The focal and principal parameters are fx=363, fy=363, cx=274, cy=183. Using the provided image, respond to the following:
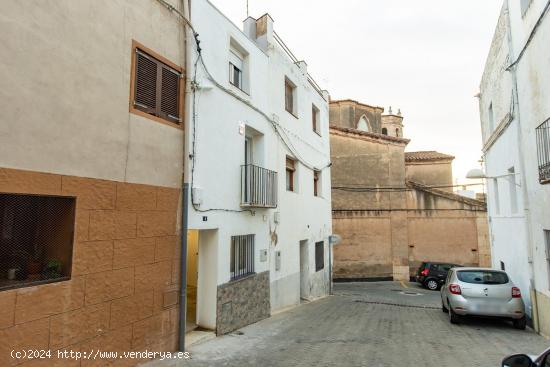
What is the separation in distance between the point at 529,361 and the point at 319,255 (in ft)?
37.2

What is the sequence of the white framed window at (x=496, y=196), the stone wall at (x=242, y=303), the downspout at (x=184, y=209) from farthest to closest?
the white framed window at (x=496, y=196)
the stone wall at (x=242, y=303)
the downspout at (x=184, y=209)

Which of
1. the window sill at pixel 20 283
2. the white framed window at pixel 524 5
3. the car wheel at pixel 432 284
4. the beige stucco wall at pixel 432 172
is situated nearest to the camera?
the window sill at pixel 20 283

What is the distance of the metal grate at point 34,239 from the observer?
12.6 feet

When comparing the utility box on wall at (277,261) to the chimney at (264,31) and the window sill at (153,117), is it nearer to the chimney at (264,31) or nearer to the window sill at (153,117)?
the window sill at (153,117)

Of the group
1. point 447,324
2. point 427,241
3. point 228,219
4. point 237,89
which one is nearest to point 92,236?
point 228,219

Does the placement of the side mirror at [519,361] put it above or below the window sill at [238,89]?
below

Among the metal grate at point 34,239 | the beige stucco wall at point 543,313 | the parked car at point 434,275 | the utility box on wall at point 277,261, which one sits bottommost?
the parked car at point 434,275

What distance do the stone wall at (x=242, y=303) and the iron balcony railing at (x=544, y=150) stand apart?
239 inches

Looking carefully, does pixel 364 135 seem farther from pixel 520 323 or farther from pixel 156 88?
pixel 156 88

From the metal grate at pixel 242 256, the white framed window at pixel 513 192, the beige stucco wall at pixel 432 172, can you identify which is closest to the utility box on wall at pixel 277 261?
the metal grate at pixel 242 256

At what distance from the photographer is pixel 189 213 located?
6.35 metres

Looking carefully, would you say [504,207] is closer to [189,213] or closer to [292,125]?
[292,125]

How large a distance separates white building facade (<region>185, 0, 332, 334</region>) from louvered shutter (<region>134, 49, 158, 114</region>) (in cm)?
81

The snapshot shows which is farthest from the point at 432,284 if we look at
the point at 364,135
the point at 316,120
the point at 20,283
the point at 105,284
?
the point at 20,283
